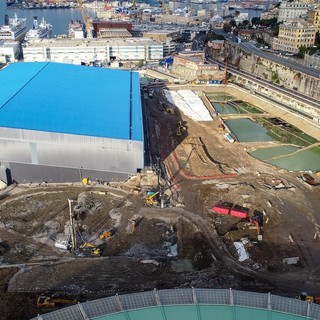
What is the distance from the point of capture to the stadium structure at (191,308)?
7.59 m

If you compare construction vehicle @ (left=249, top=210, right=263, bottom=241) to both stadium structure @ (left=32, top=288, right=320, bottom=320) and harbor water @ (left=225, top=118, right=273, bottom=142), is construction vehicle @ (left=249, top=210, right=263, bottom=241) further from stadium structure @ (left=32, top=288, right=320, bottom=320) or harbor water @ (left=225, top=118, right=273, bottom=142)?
harbor water @ (left=225, top=118, right=273, bottom=142)

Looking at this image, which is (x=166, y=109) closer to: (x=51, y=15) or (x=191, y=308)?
(x=191, y=308)

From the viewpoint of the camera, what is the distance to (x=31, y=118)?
22.8 m

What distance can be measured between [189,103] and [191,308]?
110ft

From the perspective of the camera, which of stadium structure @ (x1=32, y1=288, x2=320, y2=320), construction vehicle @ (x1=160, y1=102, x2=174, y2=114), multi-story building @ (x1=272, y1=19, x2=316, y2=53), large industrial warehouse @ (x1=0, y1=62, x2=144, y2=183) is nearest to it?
stadium structure @ (x1=32, y1=288, x2=320, y2=320)

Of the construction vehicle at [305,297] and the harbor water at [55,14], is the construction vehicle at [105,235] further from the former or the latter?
the harbor water at [55,14]

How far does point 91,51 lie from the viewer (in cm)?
5716

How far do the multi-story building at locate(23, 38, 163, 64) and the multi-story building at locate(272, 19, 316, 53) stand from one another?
1838 cm

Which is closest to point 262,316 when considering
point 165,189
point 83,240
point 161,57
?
point 83,240

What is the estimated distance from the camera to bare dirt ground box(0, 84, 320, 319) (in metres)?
15.0

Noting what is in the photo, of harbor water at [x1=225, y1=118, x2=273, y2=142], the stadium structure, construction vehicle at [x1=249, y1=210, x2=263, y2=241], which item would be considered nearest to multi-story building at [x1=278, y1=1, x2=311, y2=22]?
harbor water at [x1=225, y1=118, x2=273, y2=142]

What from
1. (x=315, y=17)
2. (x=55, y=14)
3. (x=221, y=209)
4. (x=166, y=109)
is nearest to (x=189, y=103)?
(x=166, y=109)

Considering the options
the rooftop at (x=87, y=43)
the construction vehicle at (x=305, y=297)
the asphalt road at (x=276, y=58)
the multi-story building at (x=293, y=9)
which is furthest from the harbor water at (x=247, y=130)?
the multi-story building at (x=293, y=9)

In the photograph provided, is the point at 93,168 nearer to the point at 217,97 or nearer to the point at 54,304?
the point at 54,304
